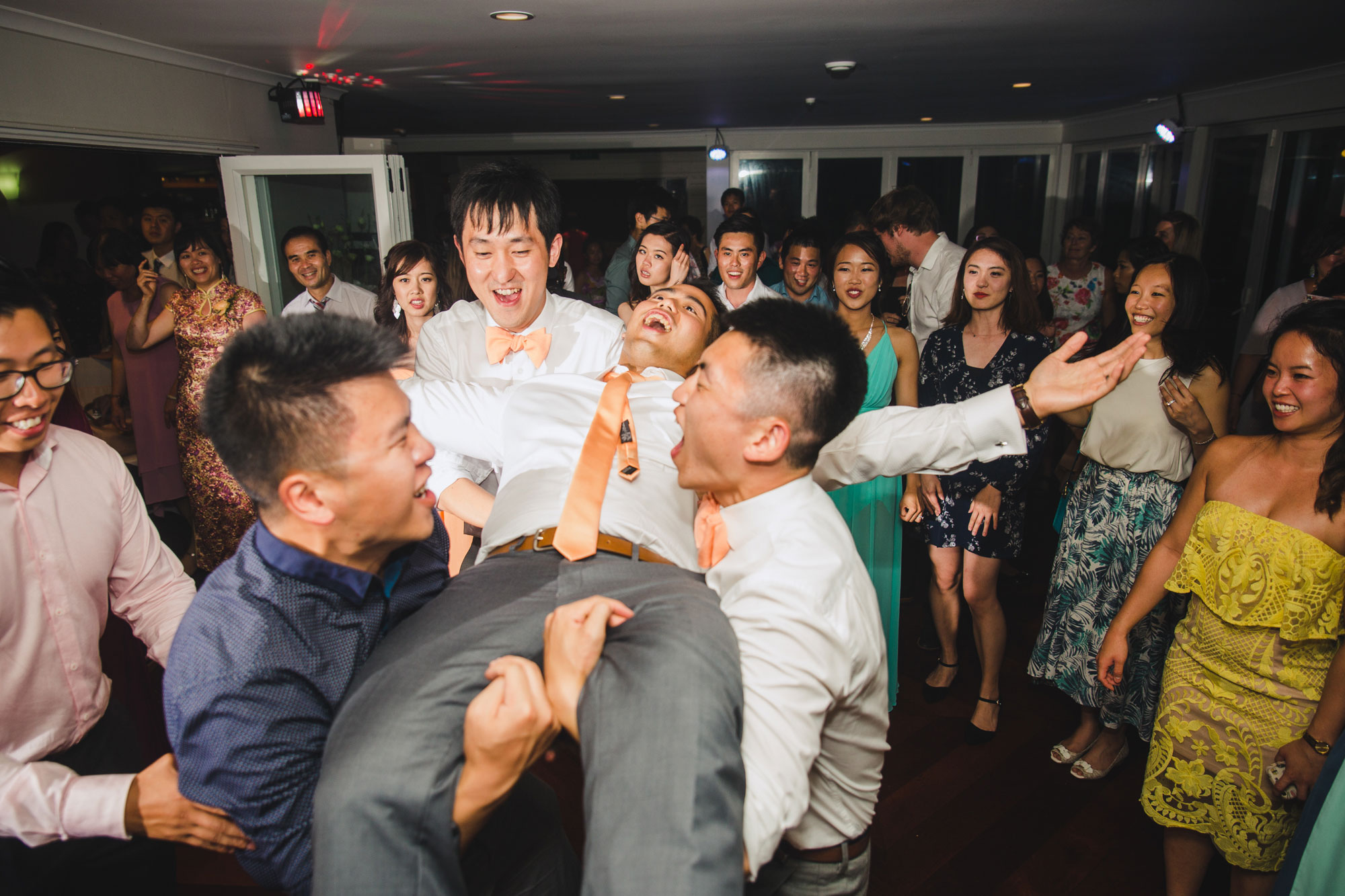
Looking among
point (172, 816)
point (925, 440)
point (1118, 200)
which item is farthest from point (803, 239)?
point (1118, 200)

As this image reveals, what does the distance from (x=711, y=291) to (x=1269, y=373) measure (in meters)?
1.37

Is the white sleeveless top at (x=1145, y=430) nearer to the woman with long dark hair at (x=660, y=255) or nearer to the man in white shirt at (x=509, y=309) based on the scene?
the man in white shirt at (x=509, y=309)

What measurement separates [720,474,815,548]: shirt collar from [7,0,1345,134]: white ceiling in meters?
2.90

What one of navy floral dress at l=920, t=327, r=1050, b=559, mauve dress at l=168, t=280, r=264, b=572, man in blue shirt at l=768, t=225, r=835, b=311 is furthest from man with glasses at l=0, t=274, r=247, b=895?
man in blue shirt at l=768, t=225, r=835, b=311

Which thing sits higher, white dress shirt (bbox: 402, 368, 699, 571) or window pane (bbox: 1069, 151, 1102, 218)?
window pane (bbox: 1069, 151, 1102, 218)

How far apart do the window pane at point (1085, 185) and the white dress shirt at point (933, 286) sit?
6097 mm

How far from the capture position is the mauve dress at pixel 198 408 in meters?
3.48

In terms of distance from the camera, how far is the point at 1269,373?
1852mm

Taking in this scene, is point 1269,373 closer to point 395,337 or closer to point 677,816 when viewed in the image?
point 677,816

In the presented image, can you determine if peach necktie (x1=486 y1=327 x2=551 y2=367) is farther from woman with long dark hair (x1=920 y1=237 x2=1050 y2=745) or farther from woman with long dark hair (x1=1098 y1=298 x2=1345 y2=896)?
woman with long dark hair (x1=1098 y1=298 x2=1345 y2=896)

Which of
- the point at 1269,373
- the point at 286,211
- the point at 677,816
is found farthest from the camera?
the point at 286,211

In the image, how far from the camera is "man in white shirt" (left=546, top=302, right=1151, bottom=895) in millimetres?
1039

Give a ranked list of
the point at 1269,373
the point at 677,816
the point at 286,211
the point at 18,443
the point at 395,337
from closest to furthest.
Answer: the point at 677,816, the point at 395,337, the point at 18,443, the point at 1269,373, the point at 286,211

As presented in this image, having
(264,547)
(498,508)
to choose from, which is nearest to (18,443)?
(264,547)
